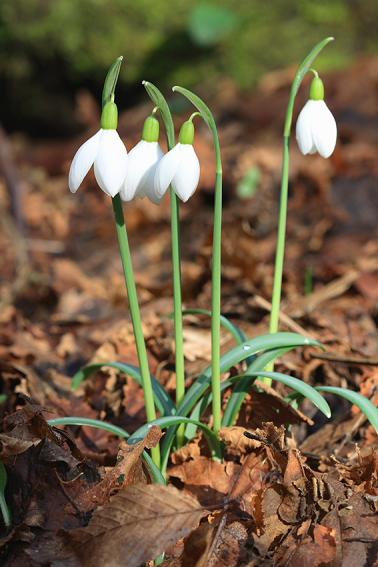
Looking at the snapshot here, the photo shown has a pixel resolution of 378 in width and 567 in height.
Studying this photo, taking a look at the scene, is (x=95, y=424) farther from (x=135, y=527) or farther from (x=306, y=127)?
(x=306, y=127)

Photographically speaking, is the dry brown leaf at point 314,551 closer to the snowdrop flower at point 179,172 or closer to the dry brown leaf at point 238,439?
the dry brown leaf at point 238,439

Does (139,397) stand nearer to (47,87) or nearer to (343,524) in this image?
(343,524)

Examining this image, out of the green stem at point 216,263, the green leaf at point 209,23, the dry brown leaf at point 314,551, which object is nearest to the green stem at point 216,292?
the green stem at point 216,263

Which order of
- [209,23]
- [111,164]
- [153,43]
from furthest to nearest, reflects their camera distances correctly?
[153,43] → [209,23] → [111,164]

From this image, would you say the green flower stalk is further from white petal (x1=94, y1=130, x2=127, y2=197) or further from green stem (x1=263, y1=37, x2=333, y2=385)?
green stem (x1=263, y1=37, x2=333, y2=385)

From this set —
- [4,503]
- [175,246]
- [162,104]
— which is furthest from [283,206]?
[4,503]
